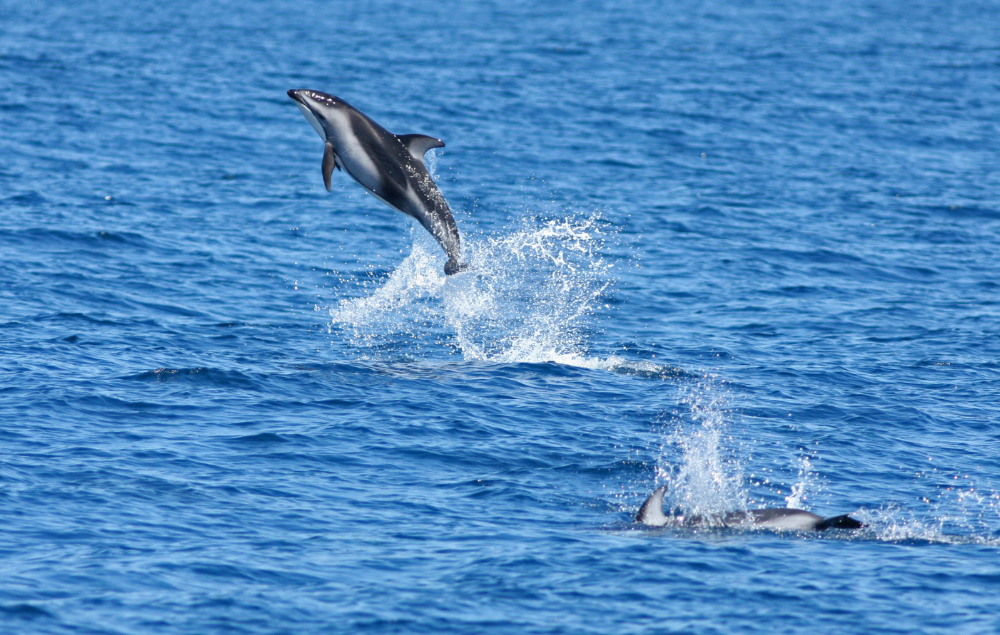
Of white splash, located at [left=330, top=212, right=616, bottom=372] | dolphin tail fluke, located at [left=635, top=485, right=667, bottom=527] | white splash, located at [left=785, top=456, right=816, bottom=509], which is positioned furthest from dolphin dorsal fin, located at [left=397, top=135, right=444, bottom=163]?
white splash, located at [left=785, top=456, right=816, bottom=509]

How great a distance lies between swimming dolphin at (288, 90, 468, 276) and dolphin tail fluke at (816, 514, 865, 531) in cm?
751

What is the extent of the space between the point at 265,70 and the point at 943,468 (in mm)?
37802

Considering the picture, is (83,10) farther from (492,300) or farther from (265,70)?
(492,300)

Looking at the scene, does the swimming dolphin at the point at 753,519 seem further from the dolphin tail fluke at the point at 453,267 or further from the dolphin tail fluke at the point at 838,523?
the dolphin tail fluke at the point at 453,267

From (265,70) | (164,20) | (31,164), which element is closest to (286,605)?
(31,164)

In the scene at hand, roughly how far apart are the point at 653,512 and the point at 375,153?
6941 millimetres

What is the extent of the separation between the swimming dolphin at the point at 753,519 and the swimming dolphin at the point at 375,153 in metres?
6.20

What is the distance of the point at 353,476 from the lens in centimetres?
1595

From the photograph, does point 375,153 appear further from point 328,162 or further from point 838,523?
point 838,523

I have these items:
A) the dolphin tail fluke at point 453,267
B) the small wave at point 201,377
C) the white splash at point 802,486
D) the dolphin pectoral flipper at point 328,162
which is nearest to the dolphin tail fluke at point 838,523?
the white splash at point 802,486

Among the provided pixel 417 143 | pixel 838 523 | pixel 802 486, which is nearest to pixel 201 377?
pixel 417 143

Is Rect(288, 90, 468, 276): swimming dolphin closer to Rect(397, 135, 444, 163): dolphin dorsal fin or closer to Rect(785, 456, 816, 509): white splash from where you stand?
Rect(397, 135, 444, 163): dolphin dorsal fin

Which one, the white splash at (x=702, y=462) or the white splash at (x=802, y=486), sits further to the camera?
the white splash at (x=802, y=486)

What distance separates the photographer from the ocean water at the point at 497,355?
Answer: 42.1 feet
